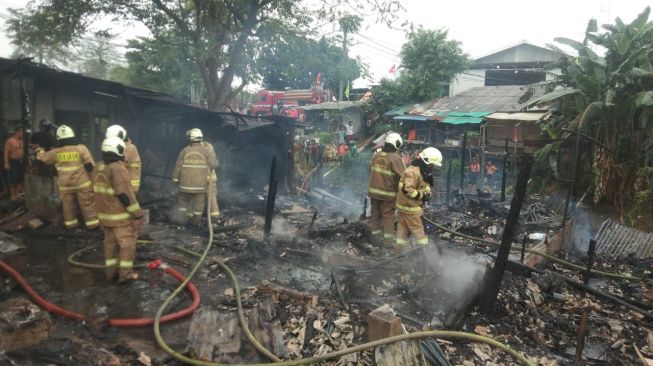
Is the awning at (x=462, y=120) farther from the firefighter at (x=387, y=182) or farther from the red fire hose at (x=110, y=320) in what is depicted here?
the red fire hose at (x=110, y=320)

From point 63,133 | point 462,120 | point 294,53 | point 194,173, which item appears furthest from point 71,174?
point 462,120

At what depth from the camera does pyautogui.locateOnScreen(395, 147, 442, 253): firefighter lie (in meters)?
5.99

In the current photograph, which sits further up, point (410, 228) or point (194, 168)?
point (194, 168)

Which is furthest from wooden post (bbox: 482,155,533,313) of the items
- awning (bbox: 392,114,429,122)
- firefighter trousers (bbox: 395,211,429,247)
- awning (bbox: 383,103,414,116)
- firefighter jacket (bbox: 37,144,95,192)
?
awning (bbox: 383,103,414,116)

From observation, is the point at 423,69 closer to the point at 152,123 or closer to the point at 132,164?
the point at 152,123

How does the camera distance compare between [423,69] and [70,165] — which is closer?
[70,165]

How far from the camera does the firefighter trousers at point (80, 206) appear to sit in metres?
6.75

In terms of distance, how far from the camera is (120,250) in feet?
17.0

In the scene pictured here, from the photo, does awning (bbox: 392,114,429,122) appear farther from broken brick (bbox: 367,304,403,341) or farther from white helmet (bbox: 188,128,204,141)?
broken brick (bbox: 367,304,403,341)

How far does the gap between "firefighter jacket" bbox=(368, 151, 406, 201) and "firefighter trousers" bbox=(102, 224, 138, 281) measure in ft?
13.0

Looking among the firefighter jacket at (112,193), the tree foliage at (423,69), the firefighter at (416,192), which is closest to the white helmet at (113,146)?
the firefighter jacket at (112,193)

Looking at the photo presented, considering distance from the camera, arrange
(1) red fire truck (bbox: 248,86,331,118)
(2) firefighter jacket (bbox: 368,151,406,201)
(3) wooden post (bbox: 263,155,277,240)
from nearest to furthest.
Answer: (2) firefighter jacket (bbox: 368,151,406,201), (3) wooden post (bbox: 263,155,277,240), (1) red fire truck (bbox: 248,86,331,118)

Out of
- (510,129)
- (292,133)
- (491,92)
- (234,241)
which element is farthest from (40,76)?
(491,92)

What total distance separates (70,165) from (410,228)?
573cm
